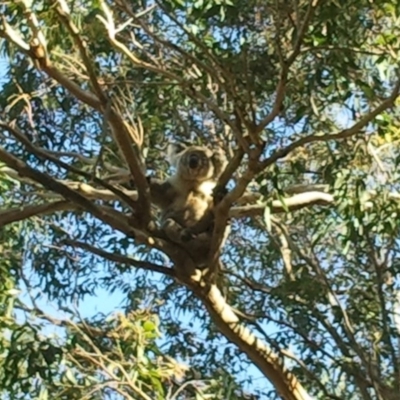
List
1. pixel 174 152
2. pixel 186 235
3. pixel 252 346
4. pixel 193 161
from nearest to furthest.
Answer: pixel 252 346 < pixel 186 235 < pixel 193 161 < pixel 174 152

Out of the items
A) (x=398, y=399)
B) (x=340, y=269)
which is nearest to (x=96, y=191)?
(x=398, y=399)

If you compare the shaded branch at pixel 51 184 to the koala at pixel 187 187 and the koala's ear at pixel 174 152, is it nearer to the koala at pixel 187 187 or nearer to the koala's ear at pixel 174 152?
the koala at pixel 187 187

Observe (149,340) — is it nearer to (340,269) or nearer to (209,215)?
(209,215)

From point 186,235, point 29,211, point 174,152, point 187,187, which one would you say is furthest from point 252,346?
point 174,152

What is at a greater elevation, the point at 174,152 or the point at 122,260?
the point at 174,152

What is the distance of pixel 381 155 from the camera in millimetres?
7184

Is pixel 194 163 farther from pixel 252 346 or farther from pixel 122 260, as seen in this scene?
pixel 122 260

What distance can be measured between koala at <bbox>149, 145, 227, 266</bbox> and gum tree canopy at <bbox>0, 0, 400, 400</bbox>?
0.37 metres

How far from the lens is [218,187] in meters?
5.27

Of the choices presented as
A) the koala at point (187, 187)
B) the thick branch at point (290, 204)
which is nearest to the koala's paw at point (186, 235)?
the koala at point (187, 187)

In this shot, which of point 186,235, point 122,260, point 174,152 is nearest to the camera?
point 122,260

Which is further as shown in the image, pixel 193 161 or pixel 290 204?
pixel 193 161

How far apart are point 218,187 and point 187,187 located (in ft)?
6.13

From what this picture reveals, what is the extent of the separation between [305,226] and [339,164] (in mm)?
1786
